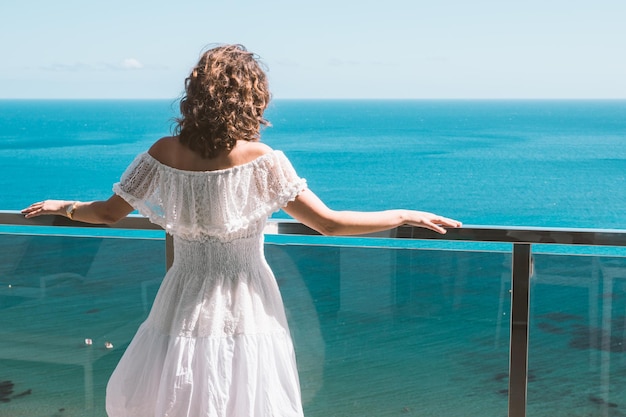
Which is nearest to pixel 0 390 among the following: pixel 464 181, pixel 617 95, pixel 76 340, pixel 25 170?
pixel 76 340

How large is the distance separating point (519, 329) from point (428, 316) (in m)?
0.32

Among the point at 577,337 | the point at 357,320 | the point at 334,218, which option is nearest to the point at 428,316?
the point at 357,320

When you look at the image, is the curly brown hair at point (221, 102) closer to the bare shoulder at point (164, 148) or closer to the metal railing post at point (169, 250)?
the bare shoulder at point (164, 148)

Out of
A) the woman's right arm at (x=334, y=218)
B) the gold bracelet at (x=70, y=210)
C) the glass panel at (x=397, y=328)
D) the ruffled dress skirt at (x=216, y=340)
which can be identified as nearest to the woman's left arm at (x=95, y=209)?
the gold bracelet at (x=70, y=210)

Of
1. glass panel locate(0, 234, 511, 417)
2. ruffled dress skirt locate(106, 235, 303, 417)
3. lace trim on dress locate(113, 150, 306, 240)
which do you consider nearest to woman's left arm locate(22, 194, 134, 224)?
lace trim on dress locate(113, 150, 306, 240)

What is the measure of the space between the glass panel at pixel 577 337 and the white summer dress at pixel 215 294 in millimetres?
977

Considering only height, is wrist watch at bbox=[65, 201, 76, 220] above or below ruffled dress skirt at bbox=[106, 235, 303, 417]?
above

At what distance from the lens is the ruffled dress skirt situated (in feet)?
7.50

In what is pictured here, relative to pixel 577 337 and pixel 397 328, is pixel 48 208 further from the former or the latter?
pixel 577 337

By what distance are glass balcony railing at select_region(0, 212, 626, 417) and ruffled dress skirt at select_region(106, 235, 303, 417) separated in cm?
56

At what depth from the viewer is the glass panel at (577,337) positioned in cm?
276

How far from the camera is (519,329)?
111 inches

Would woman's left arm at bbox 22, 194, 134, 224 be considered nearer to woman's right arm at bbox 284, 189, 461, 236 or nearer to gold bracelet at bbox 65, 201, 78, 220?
gold bracelet at bbox 65, 201, 78, 220

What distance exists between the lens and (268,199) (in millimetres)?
2227
